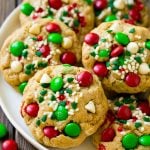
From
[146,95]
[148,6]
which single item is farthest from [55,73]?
[148,6]

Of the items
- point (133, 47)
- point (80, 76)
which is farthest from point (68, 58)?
point (133, 47)

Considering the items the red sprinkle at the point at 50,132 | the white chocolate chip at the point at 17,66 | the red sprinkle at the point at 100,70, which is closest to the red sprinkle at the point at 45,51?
the white chocolate chip at the point at 17,66

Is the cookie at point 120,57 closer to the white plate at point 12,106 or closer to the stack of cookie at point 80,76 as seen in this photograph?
the stack of cookie at point 80,76

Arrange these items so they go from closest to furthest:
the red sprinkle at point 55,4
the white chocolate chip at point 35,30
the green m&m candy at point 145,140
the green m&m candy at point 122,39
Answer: the green m&m candy at point 145,140 → the green m&m candy at point 122,39 → the white chocolate chip at point 35,30 → the red sprinkle at point 55,4

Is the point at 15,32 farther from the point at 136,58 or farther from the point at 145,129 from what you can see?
the point at 145,129

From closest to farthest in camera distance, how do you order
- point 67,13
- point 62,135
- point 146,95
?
point 62,135, point 146,95, point 67,13

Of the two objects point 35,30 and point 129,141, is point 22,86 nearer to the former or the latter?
point 35,30
